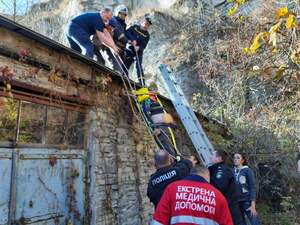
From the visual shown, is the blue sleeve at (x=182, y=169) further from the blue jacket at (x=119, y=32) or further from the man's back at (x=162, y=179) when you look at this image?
the blue jacket at (x=119, y=32)

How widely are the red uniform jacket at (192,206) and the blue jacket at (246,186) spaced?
10.0 ft

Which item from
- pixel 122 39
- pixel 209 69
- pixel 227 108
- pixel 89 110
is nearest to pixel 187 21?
pixel 209 69

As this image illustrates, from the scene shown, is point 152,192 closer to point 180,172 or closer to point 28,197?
point 180,172

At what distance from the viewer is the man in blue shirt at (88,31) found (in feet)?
21.0

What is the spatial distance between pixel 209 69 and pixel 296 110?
4.09 metres

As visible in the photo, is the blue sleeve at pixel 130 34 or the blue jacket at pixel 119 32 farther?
the blue sleeve at pixel 130 34

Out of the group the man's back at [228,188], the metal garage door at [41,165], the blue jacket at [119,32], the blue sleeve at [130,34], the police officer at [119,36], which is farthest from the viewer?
the blue sleeve at [130,34]

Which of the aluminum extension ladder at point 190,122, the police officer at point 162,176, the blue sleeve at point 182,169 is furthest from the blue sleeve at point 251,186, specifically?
the police officer at point 162,176

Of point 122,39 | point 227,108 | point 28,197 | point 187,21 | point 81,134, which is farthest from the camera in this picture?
point 187,21

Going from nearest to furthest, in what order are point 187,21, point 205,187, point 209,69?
point 205,187, point 209,69, point 187,21

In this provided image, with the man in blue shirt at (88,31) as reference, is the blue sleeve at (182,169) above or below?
below

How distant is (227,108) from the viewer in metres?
12.1

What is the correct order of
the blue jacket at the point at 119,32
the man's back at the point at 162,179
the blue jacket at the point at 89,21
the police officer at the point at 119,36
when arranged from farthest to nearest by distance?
the blue jacket at the point at 119,32 → the police officer at the point at 119,36 → the blue jacket at the point at 89,21 → the man's back at the point at 162,179

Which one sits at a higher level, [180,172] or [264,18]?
[264,18]
